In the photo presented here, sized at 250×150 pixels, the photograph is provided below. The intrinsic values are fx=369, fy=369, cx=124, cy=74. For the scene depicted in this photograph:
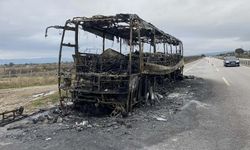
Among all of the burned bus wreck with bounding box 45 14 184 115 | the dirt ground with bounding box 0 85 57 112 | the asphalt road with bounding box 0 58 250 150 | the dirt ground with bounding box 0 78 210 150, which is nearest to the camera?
the asphalt road with bounding box 0 58 250 150

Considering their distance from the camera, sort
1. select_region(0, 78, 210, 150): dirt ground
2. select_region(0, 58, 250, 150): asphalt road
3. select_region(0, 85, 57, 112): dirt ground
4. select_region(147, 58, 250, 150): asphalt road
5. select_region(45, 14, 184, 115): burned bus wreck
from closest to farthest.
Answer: select_region(147, 58, 250, 150): asphalt road
select_region(0, 58, 250, 150): asphalt road
select_region(0, 78, 210, 150): dirt ground
select_region(45, 14, 184, 115): burned bus wreck
select_region(0, 85, 57, 112): dirt ground

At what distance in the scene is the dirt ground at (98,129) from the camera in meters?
8.38

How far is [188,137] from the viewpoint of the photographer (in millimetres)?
8836

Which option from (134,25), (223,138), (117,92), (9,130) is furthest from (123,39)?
(223,138)

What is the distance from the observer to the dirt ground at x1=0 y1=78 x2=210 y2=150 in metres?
8.38

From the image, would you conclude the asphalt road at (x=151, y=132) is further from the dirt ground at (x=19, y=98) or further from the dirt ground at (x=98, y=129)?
the dirt ground at (x=19, y=98)

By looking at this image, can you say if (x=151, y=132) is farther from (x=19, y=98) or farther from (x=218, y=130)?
(x=19, y=98)

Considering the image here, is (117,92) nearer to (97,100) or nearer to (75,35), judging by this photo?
(97,100)

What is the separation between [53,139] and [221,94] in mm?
10115

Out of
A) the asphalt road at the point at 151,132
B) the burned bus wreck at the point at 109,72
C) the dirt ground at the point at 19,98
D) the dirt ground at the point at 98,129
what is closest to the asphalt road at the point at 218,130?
the asphalt road at the point at 151,132

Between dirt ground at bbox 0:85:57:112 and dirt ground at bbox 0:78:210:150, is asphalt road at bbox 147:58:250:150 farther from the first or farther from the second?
dirt ground at bbox 0:85:57:112

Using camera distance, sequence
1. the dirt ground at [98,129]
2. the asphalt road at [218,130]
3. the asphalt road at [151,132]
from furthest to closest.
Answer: the dirt ground at [98,129] → the asphalt road at [151,132] → the asphalt road at [218,130]

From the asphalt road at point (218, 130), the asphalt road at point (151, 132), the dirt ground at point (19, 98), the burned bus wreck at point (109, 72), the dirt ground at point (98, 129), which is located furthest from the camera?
the dirt ground at point (19, 98)

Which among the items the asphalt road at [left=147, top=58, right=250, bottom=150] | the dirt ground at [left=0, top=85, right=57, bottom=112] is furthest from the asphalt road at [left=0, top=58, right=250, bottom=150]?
the dirt ground at [left=0, top=85, right=57, bottom=112]
